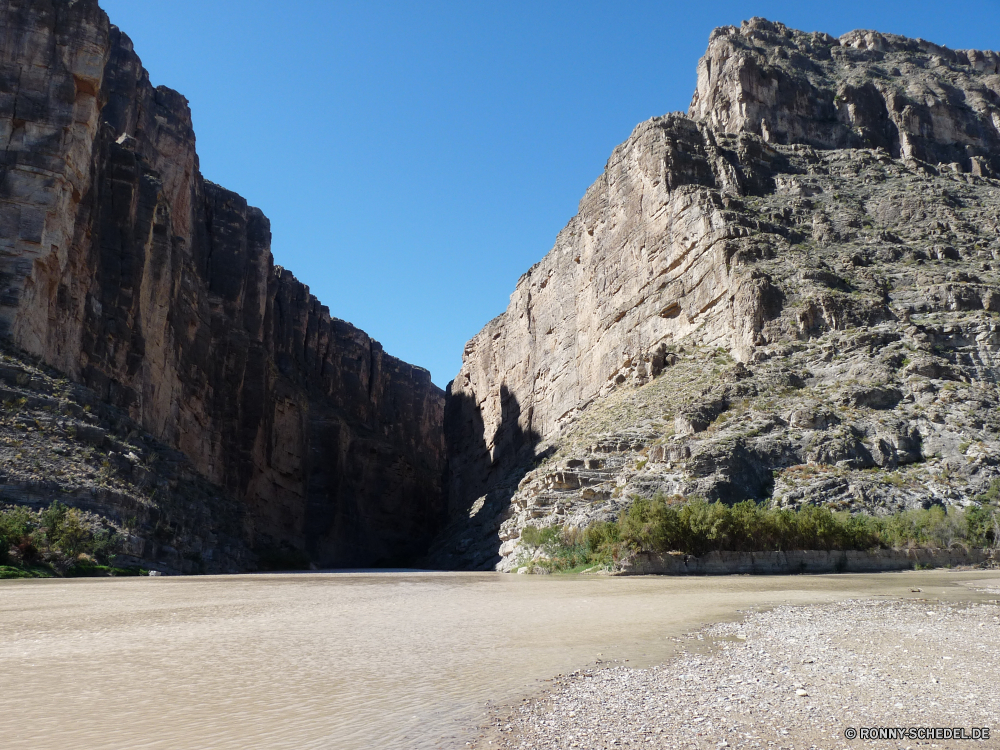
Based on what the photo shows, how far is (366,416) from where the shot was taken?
346ft

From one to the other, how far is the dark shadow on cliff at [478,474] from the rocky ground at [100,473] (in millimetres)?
20058

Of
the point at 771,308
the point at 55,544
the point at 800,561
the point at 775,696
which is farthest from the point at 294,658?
the point at 771,308

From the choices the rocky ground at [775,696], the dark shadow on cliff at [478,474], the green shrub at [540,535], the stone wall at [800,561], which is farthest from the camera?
the dark shadow on cliff at [478,474]

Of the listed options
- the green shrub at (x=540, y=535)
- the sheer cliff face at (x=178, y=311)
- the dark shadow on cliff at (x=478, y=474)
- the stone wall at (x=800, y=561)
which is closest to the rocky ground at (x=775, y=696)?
the stone wall at (x=800, y=561)

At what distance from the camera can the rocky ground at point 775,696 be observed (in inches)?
235

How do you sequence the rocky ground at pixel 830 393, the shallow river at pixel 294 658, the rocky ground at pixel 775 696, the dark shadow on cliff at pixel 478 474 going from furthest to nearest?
the dark shadow on cliff at pixel 478 474, the rocky ground at pixel 830 393, the shallow river at pixel 294 658, the rocky ground at pixel 775 696

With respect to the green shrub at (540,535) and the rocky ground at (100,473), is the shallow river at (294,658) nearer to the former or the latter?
the rocky ground at (100,473)

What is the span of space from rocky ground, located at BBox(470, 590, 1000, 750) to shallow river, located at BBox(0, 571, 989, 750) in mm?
684

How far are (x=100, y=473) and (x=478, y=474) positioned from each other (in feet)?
194

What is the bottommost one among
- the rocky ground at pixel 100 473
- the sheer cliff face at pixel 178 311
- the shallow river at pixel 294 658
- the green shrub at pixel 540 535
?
the shallow river at pixel 294 658

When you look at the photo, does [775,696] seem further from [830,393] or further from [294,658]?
[830,393]

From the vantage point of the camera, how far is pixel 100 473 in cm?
3203

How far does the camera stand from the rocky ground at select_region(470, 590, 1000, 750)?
235 inches

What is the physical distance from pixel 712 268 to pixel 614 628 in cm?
4282
